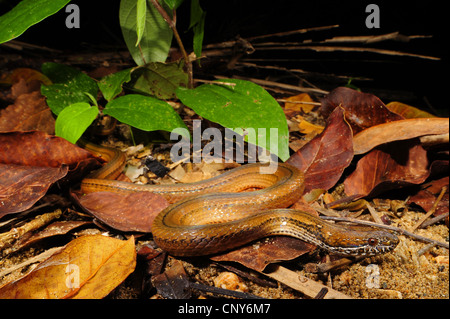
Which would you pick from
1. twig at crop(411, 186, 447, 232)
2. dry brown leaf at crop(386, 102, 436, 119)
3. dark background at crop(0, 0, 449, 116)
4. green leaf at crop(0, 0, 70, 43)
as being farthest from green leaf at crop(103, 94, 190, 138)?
dark background at crop(0, 0, 449, 116)

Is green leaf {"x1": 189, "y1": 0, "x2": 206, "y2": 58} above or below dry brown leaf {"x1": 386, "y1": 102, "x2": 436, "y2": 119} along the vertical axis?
above

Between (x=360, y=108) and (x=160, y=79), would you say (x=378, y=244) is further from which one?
(x=160, y=79)

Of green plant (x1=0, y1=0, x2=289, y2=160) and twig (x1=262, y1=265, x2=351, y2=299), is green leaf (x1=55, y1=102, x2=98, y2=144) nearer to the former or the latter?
green plant (x1=0, y1=0, x2=289, y2=160)

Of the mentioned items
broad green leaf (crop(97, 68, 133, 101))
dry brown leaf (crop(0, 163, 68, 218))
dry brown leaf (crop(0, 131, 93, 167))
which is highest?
broad green leaf (crop(97, 68, 133, 101))

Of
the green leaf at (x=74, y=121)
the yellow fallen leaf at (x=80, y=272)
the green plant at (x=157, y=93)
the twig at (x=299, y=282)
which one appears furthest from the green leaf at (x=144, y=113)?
the twig at (x=299, y=282)

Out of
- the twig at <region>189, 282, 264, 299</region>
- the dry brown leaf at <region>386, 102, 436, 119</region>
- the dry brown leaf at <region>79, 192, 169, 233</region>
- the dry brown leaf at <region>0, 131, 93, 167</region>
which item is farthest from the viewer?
the dry brown leaf at <region>386, 102, 436, 119</region>

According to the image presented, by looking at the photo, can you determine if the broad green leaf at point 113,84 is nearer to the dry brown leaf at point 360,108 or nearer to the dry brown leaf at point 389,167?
the dry brown leaf at point 360,108

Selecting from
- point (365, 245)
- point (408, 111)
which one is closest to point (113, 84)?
point (365, 245)
